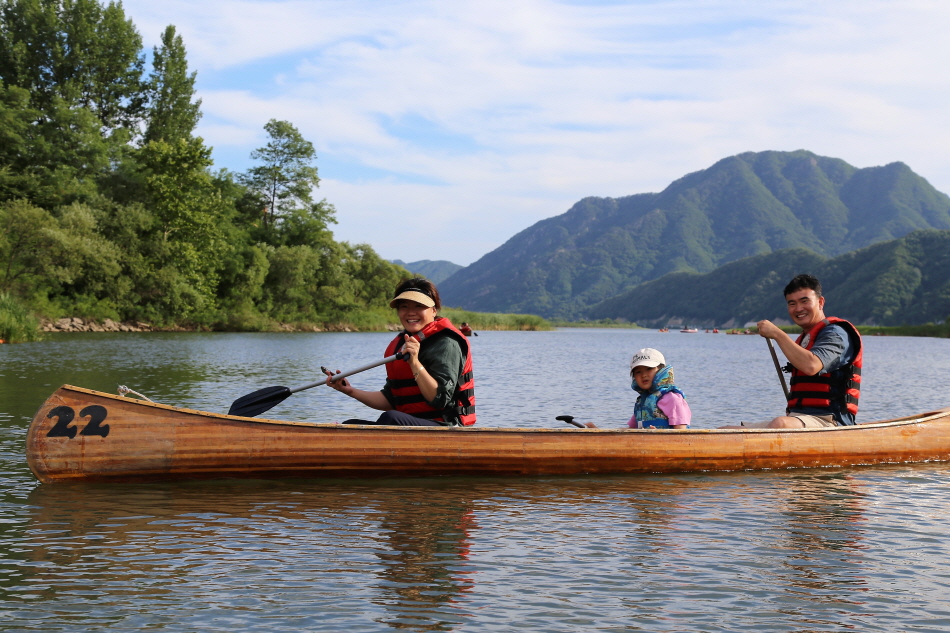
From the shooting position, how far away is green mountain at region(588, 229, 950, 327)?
103 metres

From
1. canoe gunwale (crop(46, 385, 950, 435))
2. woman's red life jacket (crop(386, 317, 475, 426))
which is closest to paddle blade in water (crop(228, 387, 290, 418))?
canoe gunwale (crop(46, 385, 950, 435))

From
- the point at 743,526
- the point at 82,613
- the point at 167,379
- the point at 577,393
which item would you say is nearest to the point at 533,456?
the point at 743,526

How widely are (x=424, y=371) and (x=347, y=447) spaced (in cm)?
120

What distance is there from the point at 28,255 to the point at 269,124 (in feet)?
97.6

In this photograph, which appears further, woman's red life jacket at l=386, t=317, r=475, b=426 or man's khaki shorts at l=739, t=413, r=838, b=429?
man's khaki shorts at l=739, t=413, r=838, b=429

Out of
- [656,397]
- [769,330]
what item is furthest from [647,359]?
[769,330]

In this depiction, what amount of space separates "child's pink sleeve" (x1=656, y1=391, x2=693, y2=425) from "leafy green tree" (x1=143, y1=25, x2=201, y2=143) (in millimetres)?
57560

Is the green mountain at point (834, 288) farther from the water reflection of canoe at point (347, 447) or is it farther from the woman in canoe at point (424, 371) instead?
the woman in canoe at point (424, 371)

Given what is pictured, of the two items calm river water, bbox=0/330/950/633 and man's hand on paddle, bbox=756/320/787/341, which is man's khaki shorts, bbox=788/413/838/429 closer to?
calm river water, bbox=0/330/950/633

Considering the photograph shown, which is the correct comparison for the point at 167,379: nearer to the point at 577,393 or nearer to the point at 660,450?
the point at 577,393

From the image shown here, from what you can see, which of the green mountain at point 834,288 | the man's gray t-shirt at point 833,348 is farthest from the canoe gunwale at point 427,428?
the green mountain at point 834,288

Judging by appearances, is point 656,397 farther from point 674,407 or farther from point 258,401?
point 258,401

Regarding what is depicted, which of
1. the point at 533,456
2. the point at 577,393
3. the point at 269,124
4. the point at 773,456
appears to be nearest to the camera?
the point at 533,456

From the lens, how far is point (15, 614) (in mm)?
4250
